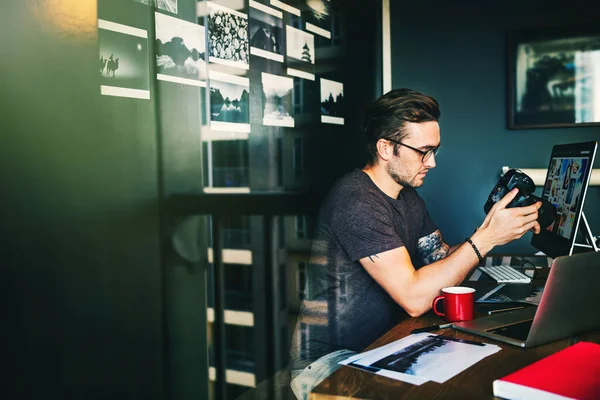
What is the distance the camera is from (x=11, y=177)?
3.82 feet

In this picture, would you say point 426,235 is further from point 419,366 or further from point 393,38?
point 393,38

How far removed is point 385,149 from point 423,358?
0.93 m

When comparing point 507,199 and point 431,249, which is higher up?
point 507,199

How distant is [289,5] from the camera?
2.41 meters

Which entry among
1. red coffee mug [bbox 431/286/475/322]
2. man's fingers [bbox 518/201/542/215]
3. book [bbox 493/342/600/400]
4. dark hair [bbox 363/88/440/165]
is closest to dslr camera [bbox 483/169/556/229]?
man's fingers [bbox 518/201/542/215]

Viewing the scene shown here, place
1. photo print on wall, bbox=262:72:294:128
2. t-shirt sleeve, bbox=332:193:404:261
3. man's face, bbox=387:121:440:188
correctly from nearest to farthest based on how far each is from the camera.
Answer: t-shirt sleeve, bbox=332:193:404:261, man's face, bbox=387:121:440:188, photo print on wall, bbox=262:72:294:128

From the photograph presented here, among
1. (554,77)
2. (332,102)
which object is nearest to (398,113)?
(332,102)

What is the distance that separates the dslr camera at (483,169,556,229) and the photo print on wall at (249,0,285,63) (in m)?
1.02

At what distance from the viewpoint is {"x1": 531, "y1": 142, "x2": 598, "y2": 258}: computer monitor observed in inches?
70.7

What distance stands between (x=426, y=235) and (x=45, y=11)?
150 cm

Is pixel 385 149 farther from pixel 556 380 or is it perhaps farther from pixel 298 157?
pixel 556 380

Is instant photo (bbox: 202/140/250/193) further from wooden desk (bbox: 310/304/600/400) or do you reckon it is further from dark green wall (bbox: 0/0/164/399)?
wooden desk (bbox: 310/304/600/400)

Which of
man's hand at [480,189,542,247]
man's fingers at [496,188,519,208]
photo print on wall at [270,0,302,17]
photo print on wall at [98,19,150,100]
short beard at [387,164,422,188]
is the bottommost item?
man's hand at [480,189,542,247]

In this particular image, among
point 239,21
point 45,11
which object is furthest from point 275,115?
point 45,11
